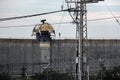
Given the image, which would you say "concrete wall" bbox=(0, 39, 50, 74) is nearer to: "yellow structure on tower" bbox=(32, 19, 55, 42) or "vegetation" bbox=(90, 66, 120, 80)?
"yellow structure on tower" bbox=(32, 19, 55, 42)

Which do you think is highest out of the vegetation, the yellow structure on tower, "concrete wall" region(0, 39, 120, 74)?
the yellow structure on tower

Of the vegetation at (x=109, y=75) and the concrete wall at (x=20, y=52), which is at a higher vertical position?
→ the vegetation at (x=109, y=75)

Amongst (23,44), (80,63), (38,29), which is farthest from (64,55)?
(80,63)

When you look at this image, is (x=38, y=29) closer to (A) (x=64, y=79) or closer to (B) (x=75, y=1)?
(A) (x=64, y=79)

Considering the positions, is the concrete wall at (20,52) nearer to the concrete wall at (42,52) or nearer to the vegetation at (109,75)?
the concrete wall at (42,52)

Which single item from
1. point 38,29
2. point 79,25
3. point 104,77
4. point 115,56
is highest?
point 79,25

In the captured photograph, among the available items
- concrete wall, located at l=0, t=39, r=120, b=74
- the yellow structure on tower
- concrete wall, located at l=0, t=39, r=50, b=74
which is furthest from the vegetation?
concrete wall, located at l=0, t=39, r=50, b=74

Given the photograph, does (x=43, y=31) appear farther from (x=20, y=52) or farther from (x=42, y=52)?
(x=20, y=52)

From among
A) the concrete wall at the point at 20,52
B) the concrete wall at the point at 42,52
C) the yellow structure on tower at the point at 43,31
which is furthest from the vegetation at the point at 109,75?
the concrete wall at the point at 20,52

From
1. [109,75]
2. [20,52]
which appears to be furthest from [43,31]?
[20,52]

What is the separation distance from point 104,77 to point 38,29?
291 inches

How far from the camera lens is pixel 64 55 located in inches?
2024

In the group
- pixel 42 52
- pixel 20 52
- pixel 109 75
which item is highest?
pixel 109 75

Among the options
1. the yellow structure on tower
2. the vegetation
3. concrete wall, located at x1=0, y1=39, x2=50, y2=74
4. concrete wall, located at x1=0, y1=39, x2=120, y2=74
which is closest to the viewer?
the vegetation
